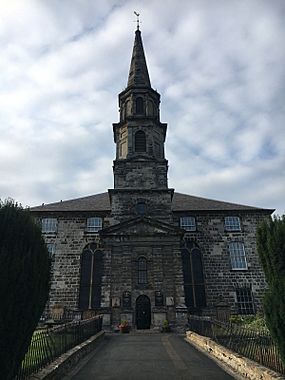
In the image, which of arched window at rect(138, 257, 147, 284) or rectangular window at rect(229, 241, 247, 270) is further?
rectangular window at rect(229, 241, 247, 270)

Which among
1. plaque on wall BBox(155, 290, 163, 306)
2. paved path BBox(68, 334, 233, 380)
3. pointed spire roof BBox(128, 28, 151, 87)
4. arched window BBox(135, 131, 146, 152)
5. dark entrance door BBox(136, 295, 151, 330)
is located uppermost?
pointed spire roof BBox(128, 28, 151, 87)

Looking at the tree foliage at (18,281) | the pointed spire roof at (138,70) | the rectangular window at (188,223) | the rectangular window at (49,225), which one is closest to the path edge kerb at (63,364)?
the tree foliage at (18,281)

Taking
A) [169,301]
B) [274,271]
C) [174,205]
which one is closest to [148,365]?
[274,271]

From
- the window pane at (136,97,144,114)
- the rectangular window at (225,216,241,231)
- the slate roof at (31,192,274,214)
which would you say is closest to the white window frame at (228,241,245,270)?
the rectangular window at (225,216,241,231)

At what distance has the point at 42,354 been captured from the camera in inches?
329

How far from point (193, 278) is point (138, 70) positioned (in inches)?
850

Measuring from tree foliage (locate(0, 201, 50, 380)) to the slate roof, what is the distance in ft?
69.9

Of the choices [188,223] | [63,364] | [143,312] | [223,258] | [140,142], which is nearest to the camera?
[63,364]

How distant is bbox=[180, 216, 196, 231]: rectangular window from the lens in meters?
28.1

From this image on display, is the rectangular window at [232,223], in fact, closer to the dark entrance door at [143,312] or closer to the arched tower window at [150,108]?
the dark entrance door at [143,312]

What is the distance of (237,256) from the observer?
27031mm

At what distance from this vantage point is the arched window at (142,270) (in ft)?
78.1

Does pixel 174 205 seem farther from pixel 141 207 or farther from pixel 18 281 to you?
pixel 18 281

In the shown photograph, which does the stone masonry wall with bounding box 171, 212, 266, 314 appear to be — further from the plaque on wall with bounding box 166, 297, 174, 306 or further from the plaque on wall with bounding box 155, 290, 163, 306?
the plaque on wall with bounding box 155, 290, 163, 306
